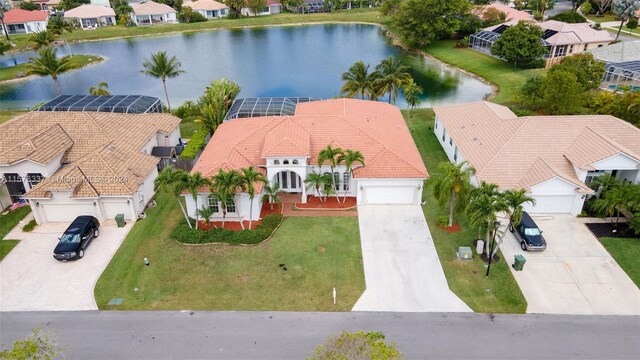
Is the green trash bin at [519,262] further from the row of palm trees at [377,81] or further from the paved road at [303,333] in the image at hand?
→ the row of palm trees at [377,81]

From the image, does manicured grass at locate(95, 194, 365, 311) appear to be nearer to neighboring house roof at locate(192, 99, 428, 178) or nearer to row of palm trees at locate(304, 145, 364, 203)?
row of palm trees at locate(304, 145, 364, 203)

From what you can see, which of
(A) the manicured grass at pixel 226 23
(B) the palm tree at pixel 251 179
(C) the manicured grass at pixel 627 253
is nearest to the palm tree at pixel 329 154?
(B) the palm tree at pixel 251 179

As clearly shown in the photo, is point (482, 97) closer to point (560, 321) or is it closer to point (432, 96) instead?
point (432, 96)

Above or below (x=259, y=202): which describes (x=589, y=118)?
above

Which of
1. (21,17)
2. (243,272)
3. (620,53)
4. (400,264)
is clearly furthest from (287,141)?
(21,17)

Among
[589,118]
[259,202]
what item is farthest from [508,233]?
[259,202]

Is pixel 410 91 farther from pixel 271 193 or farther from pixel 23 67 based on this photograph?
pixel 23 67

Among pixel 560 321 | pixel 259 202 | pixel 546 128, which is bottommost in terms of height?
pixel 560 321

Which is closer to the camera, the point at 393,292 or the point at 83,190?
the point at 393,292
